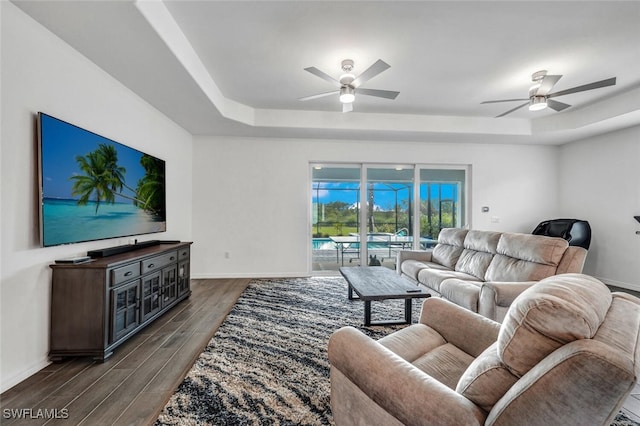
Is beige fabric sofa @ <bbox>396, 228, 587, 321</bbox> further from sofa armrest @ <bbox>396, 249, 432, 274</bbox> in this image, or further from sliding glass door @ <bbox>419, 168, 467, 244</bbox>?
sliding glass door @ <bbox>419, 168, 467, 244</bbox>

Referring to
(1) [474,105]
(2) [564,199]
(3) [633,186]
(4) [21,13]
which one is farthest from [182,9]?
(2) [564,199]

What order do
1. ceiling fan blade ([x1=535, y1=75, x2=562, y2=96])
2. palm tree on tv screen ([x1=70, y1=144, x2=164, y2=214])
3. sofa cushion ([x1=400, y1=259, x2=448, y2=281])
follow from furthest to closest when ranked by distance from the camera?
1. sofa cushion ([x1=400, y1=259, x2=448, y2=281])
2. ceiling fan blade ([x1=535, y1=75, x2=562, y2=96])
3. palm tree on tv screen ([x1=70, y1=144, x2=164, y2=214])

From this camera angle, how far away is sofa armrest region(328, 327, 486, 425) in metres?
0.92

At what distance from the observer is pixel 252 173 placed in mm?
5156

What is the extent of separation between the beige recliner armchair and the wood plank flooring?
131 cm

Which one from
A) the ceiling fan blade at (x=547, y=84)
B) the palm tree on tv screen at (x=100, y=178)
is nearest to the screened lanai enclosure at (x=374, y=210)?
the ceiling fan blade at (x=547, y=84)

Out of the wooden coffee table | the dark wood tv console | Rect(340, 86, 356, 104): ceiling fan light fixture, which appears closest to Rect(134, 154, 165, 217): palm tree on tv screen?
the dark wood tv console

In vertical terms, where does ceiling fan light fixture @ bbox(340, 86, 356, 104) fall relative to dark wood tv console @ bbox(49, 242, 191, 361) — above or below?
above

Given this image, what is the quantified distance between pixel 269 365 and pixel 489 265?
267 centimetres

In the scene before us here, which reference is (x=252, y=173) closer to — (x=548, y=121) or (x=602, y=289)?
(x=602, y=289)

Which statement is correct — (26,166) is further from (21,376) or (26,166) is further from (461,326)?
(461,326)

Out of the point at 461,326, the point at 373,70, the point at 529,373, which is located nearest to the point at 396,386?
the point at 529,373

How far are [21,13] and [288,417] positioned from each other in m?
3.23

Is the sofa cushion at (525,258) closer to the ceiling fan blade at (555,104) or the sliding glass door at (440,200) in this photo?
the ceiling fan blade at (555,104)
